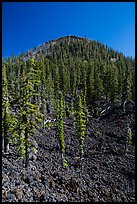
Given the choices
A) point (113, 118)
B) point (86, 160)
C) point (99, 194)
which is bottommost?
point (99, 194)

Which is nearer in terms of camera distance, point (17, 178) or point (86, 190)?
Result: point (17, 178)

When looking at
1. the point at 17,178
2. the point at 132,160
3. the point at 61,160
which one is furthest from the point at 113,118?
the point at 17,178

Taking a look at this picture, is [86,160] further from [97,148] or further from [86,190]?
[86,190]

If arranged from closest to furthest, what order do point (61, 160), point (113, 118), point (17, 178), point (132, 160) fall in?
1. point (17, 178)
2. point (61, 160)
3. point (132, 160)
4. point (113, 118)

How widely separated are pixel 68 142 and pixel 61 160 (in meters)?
10.9

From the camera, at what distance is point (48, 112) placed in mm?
74188

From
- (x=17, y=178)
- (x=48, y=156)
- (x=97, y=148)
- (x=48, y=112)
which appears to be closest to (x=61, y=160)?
(x=48, y=156)

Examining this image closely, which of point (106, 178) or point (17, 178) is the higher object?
point (17, 178)

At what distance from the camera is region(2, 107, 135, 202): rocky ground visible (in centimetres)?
2943

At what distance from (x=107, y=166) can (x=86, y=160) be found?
4.17 meters

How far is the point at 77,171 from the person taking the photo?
147ft

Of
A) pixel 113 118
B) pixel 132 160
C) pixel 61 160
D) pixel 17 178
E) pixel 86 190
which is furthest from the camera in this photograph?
pixel 113 118

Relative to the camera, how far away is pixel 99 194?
38969 mm

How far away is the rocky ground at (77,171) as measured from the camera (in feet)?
96.6
